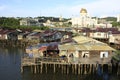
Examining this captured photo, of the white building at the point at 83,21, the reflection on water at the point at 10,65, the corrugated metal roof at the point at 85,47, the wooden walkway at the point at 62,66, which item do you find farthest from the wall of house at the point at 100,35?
the white building at the point at 83,21

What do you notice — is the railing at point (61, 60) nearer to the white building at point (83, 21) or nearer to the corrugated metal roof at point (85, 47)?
the corrugated metal roof at point (85, 47)

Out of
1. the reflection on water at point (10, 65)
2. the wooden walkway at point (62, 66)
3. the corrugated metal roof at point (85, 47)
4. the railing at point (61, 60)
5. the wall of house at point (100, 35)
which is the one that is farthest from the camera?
the wall of house at point (100, 35)

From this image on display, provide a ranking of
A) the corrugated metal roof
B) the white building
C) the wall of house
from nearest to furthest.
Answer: the corrugated metal roof → the wall of house → the white building

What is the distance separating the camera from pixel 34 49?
3859cm

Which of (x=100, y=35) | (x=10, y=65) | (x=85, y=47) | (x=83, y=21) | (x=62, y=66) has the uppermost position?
(x=83, y=21)

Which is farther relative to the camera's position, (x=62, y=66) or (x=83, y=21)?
(x=83, y=21)

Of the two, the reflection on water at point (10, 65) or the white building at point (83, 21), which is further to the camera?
the white building at point (83, 21)

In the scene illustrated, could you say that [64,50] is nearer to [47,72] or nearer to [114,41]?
[47,72]

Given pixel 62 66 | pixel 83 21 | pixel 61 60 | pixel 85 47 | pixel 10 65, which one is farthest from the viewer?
pixel 83 21

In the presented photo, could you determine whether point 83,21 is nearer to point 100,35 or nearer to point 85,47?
point 100,35

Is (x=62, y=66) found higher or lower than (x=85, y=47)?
lower

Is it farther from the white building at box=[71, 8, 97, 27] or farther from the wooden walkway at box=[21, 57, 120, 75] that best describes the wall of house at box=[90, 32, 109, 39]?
the white building at box=[71, 8, 97, 27]

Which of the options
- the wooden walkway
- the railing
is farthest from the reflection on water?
the railing

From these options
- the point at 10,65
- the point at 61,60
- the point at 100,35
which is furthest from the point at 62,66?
the point at 100,35
